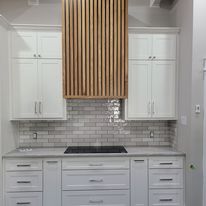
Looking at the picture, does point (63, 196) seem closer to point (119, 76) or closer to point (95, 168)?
point (95, 168)

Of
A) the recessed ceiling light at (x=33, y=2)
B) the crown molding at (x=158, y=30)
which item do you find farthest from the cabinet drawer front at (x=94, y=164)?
the recessed ceiling light at (x=33, y=2)

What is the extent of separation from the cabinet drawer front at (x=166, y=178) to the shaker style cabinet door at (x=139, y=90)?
83 centimetres

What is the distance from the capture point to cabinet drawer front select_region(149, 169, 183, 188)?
281cm

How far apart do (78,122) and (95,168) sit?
0.83 meters

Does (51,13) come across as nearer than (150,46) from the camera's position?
No

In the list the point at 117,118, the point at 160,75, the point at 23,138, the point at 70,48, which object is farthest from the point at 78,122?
the point at 160,75

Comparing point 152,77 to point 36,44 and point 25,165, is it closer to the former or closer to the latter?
point 36,44

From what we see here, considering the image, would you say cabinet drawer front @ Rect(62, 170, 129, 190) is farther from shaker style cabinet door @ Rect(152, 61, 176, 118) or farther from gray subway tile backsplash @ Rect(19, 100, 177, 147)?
shaker style cabinet door @ Rect(152, 61, 176, 118)

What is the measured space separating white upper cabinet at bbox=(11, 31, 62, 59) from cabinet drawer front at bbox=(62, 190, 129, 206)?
1.94 meters

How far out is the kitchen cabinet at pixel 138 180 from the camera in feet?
9.14

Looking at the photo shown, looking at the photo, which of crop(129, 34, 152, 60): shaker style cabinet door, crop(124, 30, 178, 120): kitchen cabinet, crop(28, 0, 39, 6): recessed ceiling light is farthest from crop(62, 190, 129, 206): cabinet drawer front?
crop(28, 0, 39, 6): recessed ceiling light

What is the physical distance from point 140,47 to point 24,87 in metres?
1.77

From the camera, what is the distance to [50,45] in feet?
9.55

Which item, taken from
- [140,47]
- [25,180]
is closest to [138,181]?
[25,180]
